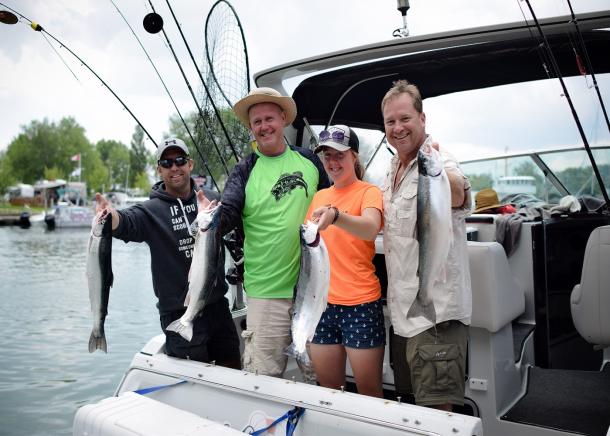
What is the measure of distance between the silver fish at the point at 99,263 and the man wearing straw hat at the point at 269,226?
24.9 inches

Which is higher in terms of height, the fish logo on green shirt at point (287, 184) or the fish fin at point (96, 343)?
the fish logo on green shirt at point (287, 184)

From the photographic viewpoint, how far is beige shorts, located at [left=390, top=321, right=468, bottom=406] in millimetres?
2285

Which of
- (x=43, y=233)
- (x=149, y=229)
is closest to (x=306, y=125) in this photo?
(x=149, y=229)

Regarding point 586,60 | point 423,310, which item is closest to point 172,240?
point 423,310

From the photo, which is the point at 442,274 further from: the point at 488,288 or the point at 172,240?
the point at 172,240

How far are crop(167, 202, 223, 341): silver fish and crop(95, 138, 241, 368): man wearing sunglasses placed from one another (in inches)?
20.6

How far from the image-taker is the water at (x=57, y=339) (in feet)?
24.7

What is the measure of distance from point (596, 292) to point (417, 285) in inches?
73.2

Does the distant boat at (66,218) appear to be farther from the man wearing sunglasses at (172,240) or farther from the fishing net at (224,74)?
the man wearing sunglasses at (172,240)

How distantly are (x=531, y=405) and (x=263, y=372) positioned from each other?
175cm

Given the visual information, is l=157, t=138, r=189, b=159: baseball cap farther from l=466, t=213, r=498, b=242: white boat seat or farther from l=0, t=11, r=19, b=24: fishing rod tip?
l=466, t=213, r=498, b=242: white boat seat

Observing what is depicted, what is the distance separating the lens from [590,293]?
349cm

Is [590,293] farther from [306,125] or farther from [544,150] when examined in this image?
[544,150]

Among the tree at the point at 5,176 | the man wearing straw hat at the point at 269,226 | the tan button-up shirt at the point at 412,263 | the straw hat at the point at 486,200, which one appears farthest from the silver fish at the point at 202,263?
the tree at the point at 5,176
